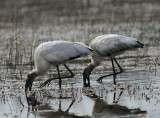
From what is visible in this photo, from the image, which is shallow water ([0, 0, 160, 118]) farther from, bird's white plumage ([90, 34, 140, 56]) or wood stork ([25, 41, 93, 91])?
bird's white plumage ([90, 34, 140, 56])

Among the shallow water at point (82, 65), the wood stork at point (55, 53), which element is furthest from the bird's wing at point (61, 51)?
the shallow water at point (82, 65)

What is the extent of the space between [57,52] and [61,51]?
7 centimetres

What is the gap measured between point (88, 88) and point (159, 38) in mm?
6599

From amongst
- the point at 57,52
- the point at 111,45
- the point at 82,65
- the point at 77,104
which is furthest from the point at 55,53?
the point at 82,65

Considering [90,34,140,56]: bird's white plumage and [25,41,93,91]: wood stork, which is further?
[90,34,140,56]: bird's white plumage

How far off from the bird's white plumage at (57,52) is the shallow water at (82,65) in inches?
20.0

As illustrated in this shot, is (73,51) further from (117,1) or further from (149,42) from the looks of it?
(117,1)

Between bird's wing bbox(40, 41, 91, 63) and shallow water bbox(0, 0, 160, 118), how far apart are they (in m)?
0.55

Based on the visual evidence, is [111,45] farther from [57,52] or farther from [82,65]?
[82,65]

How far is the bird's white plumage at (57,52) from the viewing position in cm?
862

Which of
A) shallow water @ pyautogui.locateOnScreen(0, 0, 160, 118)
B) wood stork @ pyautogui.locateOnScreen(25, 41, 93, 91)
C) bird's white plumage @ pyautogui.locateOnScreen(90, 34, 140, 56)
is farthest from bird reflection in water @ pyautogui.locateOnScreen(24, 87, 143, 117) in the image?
bird's white plumage @ pyautogui.locateOnScreen(90, 34, 140, 56)

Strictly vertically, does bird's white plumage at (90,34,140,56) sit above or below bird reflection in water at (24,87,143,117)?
above

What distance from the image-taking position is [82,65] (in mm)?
11461

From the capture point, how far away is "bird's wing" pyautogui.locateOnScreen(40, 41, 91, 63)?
8.62 meters
